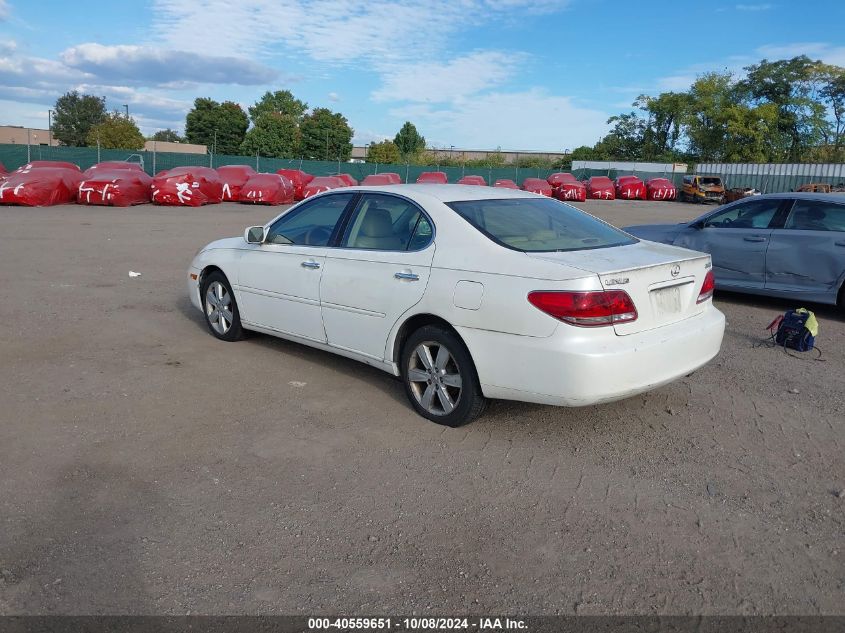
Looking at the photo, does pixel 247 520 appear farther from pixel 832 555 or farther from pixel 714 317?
pixel 714 317

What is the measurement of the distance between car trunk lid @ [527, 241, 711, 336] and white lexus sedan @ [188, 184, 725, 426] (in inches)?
0.5

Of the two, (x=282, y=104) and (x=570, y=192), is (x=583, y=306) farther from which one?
(x=282, y=104)

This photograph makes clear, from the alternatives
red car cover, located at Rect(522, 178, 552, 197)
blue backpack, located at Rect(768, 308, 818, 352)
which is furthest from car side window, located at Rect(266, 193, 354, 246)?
red car cover, located at Rect(522, 178, 552, 197)

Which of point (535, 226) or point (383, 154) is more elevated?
point (383, 154)

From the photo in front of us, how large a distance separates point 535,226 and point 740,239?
5446mm

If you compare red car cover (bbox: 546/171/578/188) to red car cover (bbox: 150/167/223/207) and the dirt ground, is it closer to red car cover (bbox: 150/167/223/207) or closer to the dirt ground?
red car cover (bbox: 150/167/223/207)

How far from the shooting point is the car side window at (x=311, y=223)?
19.8 ft

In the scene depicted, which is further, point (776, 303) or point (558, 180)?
point (558, 180)

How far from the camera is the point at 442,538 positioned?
11.7 feet

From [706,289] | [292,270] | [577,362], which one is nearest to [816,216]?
[706,289]

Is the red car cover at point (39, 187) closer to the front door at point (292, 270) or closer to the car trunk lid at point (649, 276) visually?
the front door at point (292, 270)

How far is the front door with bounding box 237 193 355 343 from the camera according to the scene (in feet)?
19.4

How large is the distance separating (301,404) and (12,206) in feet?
73.4

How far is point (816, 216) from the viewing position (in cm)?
909
